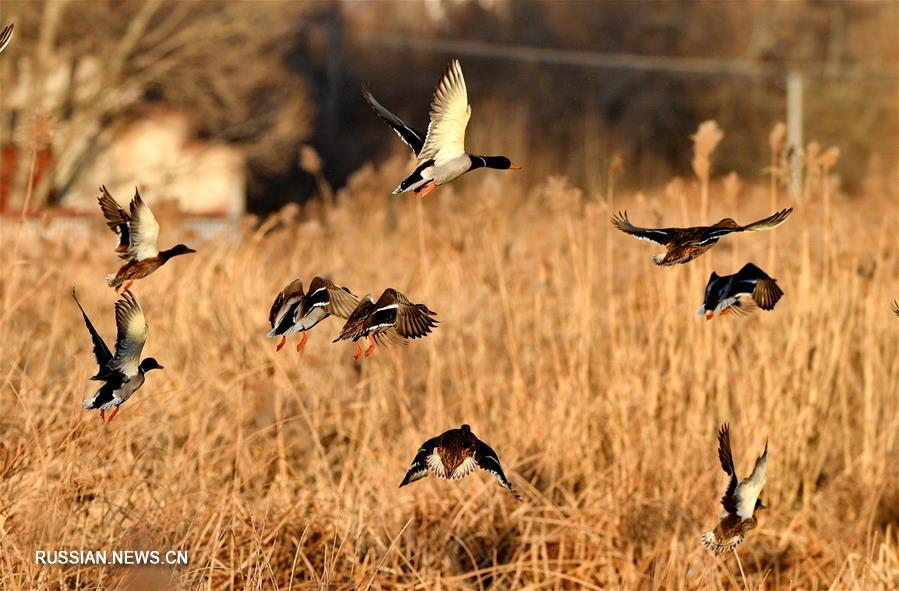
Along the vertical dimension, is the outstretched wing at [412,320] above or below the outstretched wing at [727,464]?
above

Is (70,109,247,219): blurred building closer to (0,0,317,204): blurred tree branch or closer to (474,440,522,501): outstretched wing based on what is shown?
(0,0,317,204): blurred tree branch

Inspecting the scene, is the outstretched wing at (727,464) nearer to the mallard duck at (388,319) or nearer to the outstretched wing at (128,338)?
the mallard duck at (388,319)

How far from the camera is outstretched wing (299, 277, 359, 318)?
185 cm

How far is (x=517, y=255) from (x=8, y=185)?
14.2m

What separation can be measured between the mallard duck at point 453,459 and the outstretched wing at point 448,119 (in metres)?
0.49

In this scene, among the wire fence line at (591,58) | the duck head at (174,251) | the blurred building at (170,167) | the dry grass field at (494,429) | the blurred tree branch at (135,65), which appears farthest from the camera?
the wire fence line at (591,58)

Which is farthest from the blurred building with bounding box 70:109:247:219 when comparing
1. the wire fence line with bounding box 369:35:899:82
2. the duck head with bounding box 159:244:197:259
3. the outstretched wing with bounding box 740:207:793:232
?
the outstretched wing with bounding box 740:207:793:232

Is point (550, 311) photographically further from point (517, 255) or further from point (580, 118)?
point (580, 118)

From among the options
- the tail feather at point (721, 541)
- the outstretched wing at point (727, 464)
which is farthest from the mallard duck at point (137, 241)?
the tail feather at point (721, 541)

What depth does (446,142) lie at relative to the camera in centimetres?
182

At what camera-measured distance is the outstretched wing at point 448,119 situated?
5.87ft

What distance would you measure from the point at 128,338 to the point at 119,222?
7.7 inches

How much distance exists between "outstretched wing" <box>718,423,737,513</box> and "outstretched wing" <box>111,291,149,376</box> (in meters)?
1.00

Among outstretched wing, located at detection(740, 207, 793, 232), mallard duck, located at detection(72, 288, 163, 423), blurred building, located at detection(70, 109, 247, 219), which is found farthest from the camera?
blurred building, located at detection(70, 109, 247, 219)
